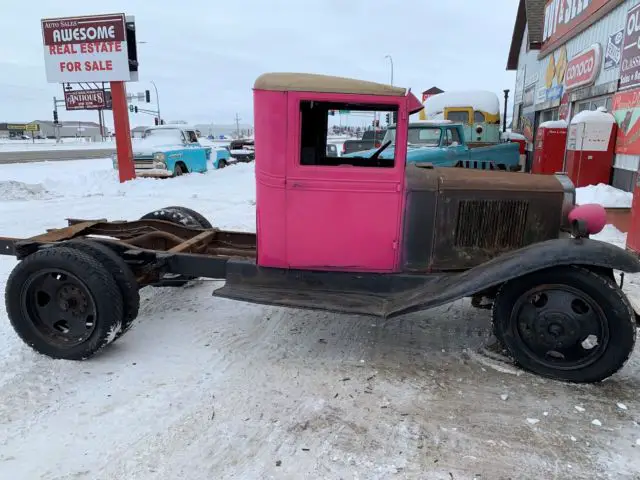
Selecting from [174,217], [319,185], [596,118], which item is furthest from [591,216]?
[596,118]

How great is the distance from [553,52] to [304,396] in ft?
55.9

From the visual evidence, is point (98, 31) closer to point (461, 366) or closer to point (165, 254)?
point (165, 254)

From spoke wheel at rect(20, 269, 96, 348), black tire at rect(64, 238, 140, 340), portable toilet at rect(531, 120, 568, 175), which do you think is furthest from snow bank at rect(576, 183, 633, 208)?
spoke wheel at rect(20, 269, 96, 348)

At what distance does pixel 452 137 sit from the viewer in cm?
1122

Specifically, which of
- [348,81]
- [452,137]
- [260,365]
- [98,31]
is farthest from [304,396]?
[98,31]

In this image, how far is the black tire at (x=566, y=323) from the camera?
3143mm

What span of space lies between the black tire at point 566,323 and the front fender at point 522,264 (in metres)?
0.14

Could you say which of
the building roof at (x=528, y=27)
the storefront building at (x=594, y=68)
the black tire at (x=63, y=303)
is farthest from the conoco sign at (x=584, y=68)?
the black tire at (x=63, y=303)

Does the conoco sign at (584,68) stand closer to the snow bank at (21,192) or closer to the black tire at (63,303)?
the black tire at (63,303)

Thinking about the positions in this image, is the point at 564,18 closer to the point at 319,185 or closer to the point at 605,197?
the point at 605,197

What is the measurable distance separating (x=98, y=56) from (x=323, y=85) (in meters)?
11.8

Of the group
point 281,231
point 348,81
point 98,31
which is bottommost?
point 281,231

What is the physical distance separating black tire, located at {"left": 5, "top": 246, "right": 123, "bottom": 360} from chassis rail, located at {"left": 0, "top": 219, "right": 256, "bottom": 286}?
0.28 meters

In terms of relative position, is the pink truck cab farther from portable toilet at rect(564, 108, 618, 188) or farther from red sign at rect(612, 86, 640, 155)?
portable toilet at rect(564, 108, 618, 188)
